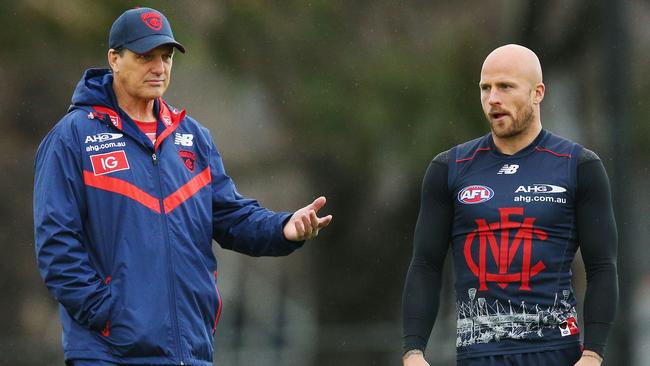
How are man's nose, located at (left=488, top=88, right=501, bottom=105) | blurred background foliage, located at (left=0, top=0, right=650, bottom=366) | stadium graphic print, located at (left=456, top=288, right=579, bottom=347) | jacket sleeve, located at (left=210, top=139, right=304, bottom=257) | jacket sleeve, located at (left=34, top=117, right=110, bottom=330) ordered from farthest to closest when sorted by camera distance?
blurred background foliage, located at (left=0, top=0, right=650, bottom=366) < jacket sleeve, located at (left=210, top=139, right=304, bottom=257) < man's nose, located at (left=488, top=88, right=501, bottom=105) < stadium graphic print, located at (left=456, top=288, right=579, bottom=347) < jacket sleeve, located at (left=34, top=117, right=110, bottom=330)

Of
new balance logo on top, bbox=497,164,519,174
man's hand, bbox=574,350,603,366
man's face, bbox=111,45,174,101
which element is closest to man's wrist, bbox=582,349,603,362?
man's hand, bbox=574,350,603,366

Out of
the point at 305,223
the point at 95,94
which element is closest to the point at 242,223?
the point at 305,223

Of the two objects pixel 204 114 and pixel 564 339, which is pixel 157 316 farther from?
pixel 204 114

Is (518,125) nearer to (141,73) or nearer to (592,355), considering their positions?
(592,355)

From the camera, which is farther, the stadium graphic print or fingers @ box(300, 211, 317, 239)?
fingers @ box(300, 211, 317, 239)

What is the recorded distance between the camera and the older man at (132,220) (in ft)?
16.0

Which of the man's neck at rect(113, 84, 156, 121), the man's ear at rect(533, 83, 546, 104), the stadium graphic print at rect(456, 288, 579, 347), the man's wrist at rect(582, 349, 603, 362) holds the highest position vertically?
the man's ear at rect(533, 83, 546, 104)

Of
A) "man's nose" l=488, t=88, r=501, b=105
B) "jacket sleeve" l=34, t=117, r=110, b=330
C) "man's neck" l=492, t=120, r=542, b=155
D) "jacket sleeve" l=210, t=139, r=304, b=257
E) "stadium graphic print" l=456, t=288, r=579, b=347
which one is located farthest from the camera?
"jacket sleeve" l=210, t=139, r=304, b=257

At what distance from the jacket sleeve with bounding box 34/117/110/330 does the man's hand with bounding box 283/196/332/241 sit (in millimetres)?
763

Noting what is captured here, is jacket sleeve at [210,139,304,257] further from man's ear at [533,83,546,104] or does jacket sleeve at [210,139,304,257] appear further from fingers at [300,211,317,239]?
man's ear at [533,83,546,104]

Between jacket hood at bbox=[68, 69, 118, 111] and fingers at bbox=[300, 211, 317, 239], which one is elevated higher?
jacket hood at bbox=[68, 69, 118, 111]

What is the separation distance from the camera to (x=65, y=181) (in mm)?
4941

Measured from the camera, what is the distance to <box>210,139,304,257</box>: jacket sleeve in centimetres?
533

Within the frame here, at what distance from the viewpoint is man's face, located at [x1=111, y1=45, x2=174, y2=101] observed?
203 inches
